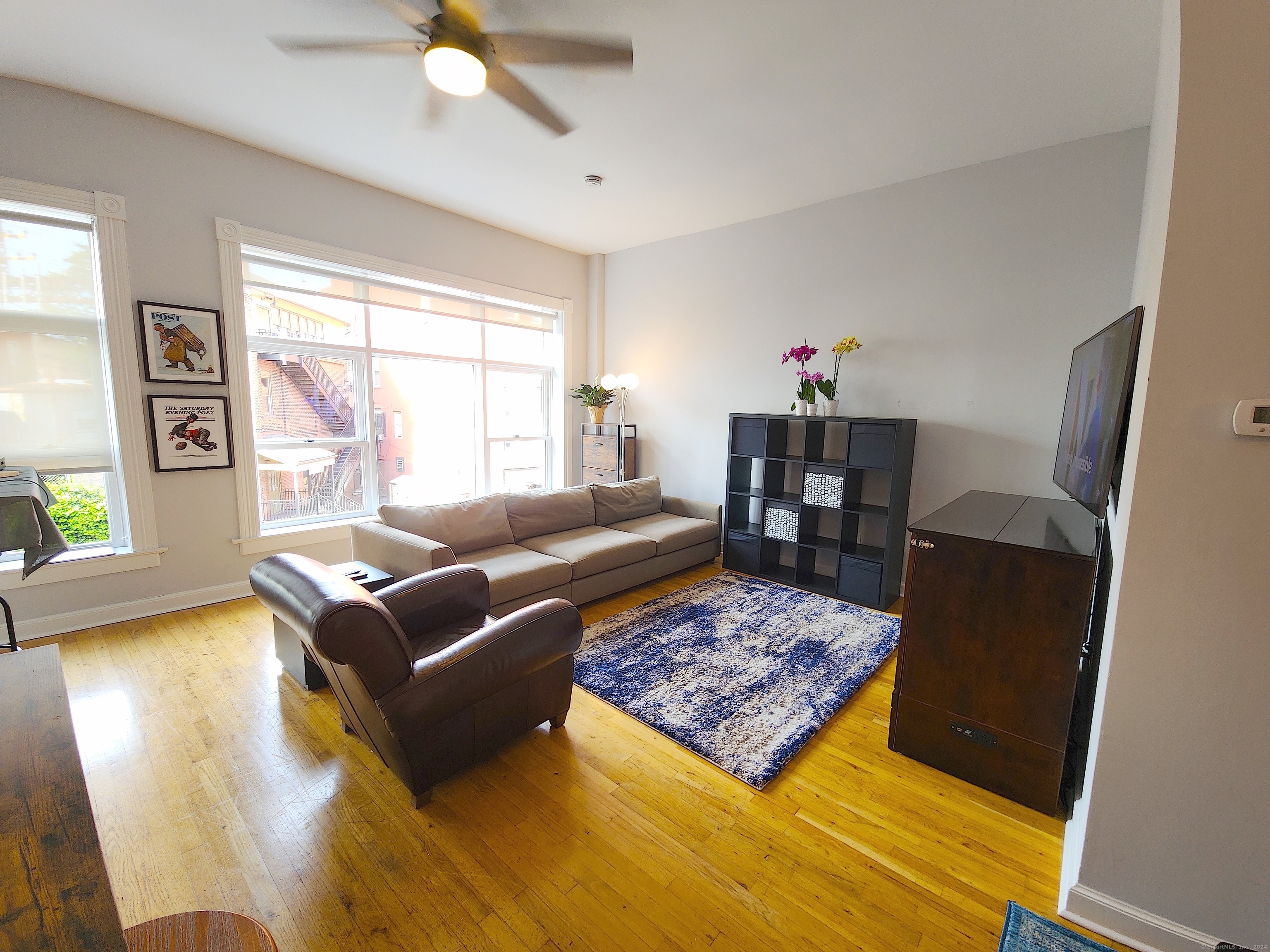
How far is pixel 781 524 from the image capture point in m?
4.01

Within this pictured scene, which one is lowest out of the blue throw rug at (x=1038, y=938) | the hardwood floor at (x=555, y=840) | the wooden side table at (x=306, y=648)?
the hardwood floor at (x=555, y=840)

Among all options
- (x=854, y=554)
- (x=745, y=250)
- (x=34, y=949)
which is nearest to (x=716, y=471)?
(x=854, y=554)

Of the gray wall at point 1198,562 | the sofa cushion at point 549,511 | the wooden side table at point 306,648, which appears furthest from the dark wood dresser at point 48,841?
the sofa cushion at point 549,511

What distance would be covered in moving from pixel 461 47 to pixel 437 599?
2.33 m

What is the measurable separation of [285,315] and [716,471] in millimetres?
3741

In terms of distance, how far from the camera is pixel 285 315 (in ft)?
12.3

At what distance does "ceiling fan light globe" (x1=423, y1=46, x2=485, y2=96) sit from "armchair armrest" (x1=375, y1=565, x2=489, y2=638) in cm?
210

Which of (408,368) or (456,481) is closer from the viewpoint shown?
(408,368)

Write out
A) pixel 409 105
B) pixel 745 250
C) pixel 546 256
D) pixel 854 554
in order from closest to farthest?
1. pixel 409 105
2. pixel 854 554
3. pixel 745 250
4. pixel 546 256

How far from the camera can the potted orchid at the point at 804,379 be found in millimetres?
3859

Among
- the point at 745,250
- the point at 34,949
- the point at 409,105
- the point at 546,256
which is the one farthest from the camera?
the point at 546,256

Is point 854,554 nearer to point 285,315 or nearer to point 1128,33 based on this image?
point 1128,33

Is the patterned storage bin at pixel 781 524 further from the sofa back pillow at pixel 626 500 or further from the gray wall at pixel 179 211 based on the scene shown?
the gray wall at pixel 179 211

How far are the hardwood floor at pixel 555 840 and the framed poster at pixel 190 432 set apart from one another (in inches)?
58.4
